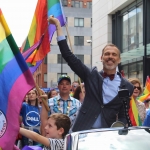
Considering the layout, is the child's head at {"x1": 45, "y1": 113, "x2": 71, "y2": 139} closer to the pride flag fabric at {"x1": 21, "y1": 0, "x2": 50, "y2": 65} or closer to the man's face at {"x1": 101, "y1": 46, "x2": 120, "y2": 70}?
the man's face at {"x1": 101, "y1": 46, "x2": 120, "y2": 70}

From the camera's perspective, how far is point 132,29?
27.0m

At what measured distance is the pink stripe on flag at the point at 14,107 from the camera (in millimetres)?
4066

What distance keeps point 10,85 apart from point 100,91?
98 centimetres

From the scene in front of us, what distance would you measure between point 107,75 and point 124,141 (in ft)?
5.20

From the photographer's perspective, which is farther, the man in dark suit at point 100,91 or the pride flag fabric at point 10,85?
the man in dark suit at point 100,91

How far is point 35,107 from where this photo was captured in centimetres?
787

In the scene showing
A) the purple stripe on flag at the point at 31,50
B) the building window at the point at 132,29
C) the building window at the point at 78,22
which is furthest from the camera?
the building window at the point at 78,22

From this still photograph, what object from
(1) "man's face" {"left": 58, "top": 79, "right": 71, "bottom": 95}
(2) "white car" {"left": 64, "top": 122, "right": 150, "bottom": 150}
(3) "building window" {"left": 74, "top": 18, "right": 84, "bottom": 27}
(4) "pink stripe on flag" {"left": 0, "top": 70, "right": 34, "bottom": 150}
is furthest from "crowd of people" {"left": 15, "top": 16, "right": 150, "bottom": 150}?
(3) "building window" {"left": 74, "top": 18, "right": 84, "bottom": 27}

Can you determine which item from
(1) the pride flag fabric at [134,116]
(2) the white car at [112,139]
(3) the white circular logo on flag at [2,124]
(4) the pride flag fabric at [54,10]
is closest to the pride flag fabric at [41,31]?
(4) the pride flag fabric at [54,10]

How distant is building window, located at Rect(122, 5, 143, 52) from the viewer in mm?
25922

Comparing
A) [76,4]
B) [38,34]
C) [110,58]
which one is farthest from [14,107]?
[76,4]

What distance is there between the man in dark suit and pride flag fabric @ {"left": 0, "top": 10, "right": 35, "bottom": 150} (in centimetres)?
51

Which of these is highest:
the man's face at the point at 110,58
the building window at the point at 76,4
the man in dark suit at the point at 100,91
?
the building window at the point at 76,4

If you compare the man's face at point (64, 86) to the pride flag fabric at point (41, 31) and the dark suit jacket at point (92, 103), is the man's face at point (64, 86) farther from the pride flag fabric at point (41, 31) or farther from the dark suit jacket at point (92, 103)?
the dark suit jacket at point (92, 103)
